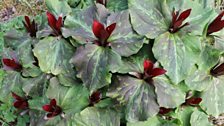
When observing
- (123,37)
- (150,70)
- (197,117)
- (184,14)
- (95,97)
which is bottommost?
(197,117)

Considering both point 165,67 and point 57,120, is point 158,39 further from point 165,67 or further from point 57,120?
point 57,120

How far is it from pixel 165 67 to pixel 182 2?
0.36 metres

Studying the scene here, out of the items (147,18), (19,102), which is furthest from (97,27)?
(19,102)

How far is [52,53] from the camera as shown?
1922mm

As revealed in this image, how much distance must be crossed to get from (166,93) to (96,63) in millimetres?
365

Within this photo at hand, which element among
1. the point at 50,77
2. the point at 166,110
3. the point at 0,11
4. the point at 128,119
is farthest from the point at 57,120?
the point at 0,11

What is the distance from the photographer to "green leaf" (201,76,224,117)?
2.09 m

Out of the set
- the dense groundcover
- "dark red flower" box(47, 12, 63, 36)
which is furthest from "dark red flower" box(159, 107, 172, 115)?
"dark red flower" box(47, 12, 63, 36)

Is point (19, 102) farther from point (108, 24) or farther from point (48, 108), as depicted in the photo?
point (108, 24)

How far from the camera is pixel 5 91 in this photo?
7.73ft

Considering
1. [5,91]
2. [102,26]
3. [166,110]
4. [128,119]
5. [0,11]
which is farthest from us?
[0,11]

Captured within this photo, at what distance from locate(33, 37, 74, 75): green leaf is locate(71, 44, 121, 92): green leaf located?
79mm

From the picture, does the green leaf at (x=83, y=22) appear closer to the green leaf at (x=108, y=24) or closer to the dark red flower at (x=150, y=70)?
the green leaf at (x=108, y=24)

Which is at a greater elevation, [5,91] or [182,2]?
[182,2]
